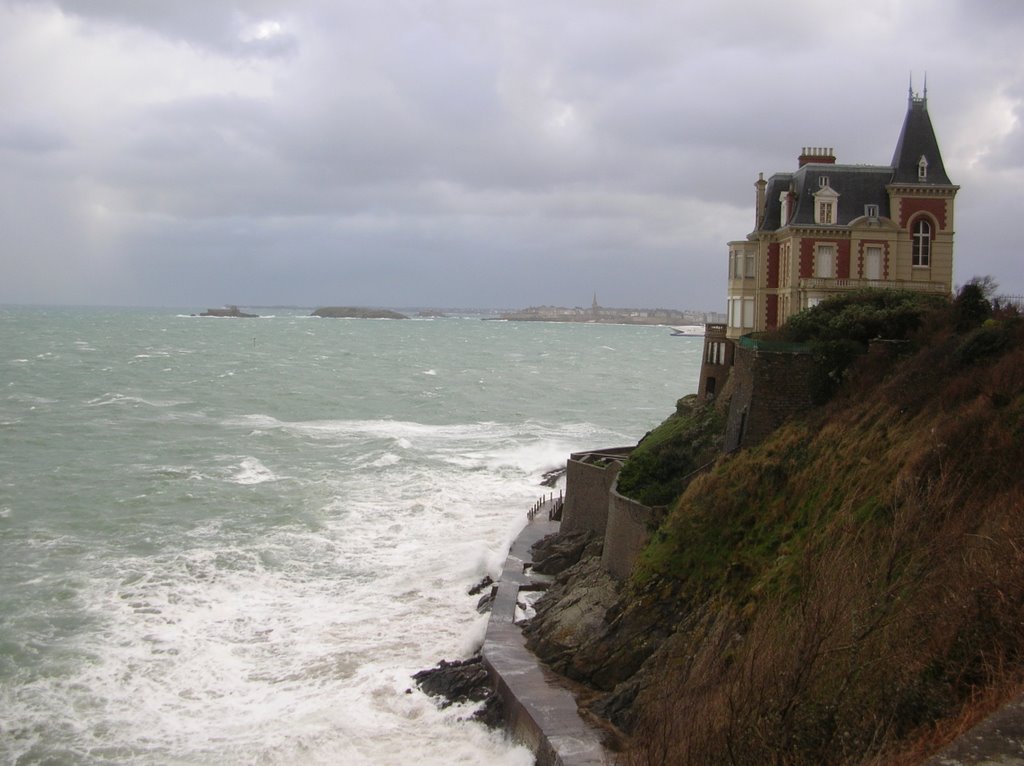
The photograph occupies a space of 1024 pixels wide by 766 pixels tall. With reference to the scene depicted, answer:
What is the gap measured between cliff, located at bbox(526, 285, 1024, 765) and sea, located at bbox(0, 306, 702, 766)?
3.93 metres

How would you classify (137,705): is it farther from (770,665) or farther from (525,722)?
(770,665)

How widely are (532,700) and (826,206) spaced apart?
19.0 m

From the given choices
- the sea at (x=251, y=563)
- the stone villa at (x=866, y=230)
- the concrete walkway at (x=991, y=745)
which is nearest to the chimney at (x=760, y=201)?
the stone villa at (x=866, y=230)

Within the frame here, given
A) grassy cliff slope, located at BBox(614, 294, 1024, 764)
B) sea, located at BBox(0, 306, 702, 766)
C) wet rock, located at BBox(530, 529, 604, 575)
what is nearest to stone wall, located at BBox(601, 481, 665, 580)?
grassy cliff slope, located at BBox(614, 294, 1024, 764)

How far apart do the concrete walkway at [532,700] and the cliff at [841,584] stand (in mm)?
574

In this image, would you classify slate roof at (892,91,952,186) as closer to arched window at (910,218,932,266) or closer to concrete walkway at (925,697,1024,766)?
arched window at (910,218,932,266)

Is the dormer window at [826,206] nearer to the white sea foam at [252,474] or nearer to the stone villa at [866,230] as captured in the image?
the stone villa at [866,230]

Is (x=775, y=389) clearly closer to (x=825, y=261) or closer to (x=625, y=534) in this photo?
(x=625, y=534)

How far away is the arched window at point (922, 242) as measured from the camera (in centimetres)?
3005

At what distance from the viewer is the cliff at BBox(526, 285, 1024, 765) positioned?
9984 mm

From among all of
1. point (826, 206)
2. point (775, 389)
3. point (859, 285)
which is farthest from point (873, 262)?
point (775, 389)

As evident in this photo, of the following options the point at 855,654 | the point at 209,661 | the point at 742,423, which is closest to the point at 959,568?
the point at 855,654

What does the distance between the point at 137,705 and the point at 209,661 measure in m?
2.55

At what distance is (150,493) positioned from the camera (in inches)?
Answer: 1512
